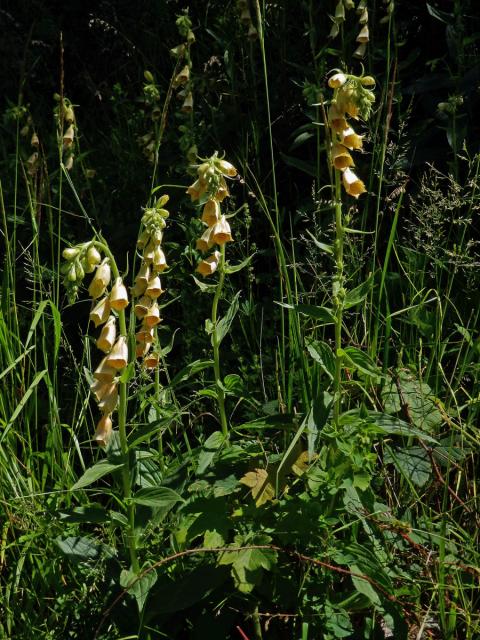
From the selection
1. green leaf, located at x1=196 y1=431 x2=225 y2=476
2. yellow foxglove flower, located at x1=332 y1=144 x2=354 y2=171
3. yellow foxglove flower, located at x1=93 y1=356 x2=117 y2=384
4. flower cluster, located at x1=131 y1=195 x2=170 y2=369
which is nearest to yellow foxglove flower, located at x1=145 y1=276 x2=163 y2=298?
flower cluster, located at x1=131 y1=195 x2=170 y2=369

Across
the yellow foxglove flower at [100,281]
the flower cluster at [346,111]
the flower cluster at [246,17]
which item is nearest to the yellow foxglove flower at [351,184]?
the flower cluster at [346,111]

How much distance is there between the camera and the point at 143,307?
2020mm

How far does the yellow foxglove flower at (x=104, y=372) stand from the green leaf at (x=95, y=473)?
174 millimetres

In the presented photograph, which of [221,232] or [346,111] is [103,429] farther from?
[346,111]

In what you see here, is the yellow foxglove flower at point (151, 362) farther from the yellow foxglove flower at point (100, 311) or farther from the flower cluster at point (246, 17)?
the flower cluster at point (246, 17)

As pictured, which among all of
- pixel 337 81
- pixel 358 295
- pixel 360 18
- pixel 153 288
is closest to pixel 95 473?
pixel 153 288

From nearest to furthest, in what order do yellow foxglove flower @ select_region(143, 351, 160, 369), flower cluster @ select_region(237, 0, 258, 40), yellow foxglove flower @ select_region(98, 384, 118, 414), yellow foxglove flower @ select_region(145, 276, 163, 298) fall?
yellow foxglove flower @ select_region(98, 384, 118, 414)
yellow foxglove flower @ select_region(145, 276, 163, 298)
yellow foxglove flower @ select_region(143, 351, 160, 369)
flower cluster @ select_region(237, 0, 258, 40)

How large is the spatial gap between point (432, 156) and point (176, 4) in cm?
199

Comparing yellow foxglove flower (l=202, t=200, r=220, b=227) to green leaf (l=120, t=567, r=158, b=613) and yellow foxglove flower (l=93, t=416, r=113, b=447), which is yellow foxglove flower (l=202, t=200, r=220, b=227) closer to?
yellow foxglove flower (l=93, t=416, r=113, b=447)

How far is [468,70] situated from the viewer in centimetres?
323

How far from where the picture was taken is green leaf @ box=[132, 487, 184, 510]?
179 centimetres

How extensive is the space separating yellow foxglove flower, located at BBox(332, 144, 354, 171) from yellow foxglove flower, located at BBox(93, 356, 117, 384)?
65 cm

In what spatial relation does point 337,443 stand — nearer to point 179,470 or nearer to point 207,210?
point 179,470

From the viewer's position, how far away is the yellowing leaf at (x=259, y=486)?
1.92m
